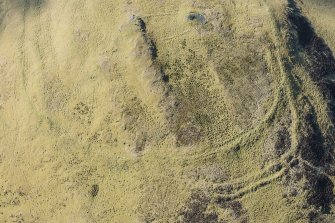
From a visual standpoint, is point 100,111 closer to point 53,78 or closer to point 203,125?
point 53,78

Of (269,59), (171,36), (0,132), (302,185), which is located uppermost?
(171,36)

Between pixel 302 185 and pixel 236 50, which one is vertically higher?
pixel 236 50

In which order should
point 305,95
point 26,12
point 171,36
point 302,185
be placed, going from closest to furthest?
point 302,185 → point 305,95 → point 171,36 → point 26,12

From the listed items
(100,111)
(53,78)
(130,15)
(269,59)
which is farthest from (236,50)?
(53,78)

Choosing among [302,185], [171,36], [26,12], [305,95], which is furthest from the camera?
[26,12]

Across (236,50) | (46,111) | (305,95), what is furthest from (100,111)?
(305,95)

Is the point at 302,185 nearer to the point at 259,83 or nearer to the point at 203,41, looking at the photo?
the point at 259,83

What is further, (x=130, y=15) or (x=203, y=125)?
(x=130, y=15)
